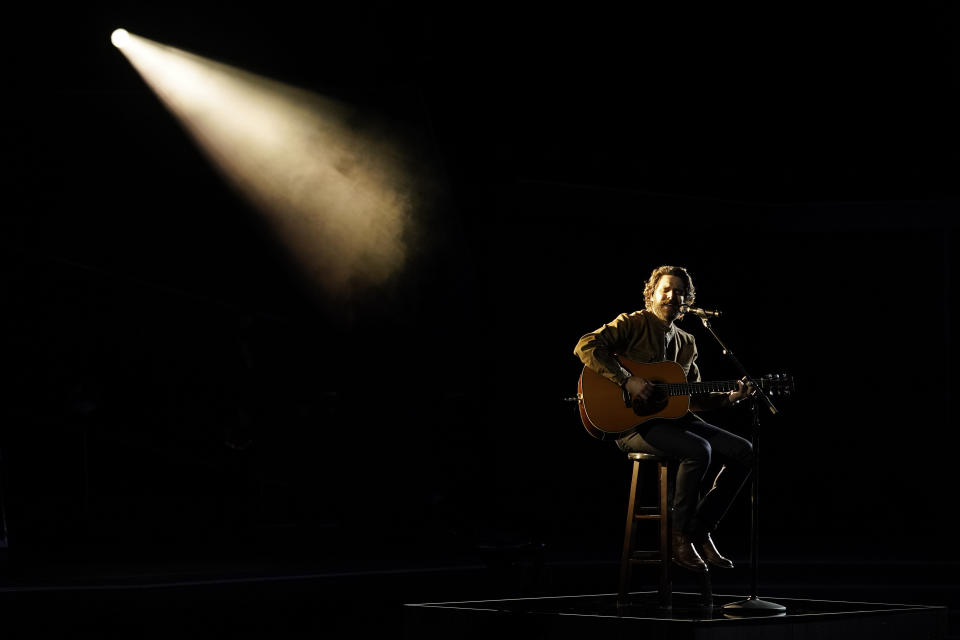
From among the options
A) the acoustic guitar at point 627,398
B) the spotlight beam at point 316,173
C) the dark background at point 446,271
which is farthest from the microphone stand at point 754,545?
the spotlight beam at point 316,173

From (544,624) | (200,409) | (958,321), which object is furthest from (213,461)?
(958,321)

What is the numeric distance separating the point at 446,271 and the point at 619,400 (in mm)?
3569

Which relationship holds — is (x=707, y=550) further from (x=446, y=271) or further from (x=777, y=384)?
(x=446, y=271)

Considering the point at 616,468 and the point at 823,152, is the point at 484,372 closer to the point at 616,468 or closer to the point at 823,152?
the point at 616,468

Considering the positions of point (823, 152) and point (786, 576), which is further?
point (823, 152)

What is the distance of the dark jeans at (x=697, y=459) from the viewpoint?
447 centimetres

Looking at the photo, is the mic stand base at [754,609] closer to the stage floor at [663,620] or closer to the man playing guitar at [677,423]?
the stage floor at [663,620]

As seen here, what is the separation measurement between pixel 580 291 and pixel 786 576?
2.56 m

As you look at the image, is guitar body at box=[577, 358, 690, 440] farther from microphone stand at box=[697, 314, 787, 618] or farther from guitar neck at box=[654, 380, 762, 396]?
microphone stand at box=[697, 314, 787, 618]

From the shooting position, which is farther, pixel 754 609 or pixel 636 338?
pixel 636 338

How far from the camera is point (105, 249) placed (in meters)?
7.49

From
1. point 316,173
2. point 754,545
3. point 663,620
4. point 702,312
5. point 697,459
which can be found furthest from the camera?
point 316,173

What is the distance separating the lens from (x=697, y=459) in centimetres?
447

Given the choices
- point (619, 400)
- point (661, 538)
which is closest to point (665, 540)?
point (661, 538)
